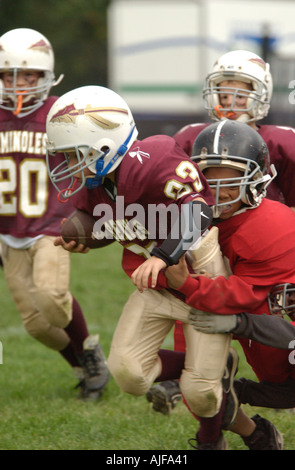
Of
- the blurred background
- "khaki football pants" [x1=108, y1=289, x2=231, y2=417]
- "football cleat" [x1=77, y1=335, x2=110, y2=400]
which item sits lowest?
the blurred background

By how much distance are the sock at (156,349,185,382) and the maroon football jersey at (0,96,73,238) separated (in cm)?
124

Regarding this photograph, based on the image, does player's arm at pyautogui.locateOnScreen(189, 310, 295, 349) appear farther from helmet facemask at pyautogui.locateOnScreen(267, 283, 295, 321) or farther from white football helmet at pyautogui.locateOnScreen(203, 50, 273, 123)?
white football helmet at pyautogui.locateOnScreen(203, 50, 273, 123)

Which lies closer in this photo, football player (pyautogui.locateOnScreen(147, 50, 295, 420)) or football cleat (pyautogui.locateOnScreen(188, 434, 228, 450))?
football cleat (pyautogui.locateOnScreen(188, 434, 228, 450))

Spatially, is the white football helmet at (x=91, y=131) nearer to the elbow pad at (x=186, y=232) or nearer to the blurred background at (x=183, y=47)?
the elbow pad at (x=186, y=232)

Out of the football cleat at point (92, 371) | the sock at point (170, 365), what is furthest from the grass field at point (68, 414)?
the sock at point (170, 365)

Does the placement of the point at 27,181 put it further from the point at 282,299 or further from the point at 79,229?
the point at 282,299

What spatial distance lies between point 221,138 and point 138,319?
0.82 m

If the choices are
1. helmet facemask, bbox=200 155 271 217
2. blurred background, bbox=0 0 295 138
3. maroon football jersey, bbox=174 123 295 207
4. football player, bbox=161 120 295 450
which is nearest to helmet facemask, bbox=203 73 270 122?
maroon football jersey, bbox=174 123 295 207

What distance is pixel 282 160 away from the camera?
398cm

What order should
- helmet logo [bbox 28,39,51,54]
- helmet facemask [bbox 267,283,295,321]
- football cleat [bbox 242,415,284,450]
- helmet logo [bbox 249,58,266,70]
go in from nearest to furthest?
helmet facemask [bbox 267,283,295,321], football cleat [bbox 242,415,284,450], helmet logo [bbox 249,58,266,70], helmet logo [bbox 28,39,51,54]

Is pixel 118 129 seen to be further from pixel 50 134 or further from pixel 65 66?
pixel 65 66

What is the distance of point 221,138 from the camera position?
10.7 ft

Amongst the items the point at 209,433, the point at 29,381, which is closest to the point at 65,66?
the point at 29,381

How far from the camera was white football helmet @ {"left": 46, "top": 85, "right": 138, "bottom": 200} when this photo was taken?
313cm
